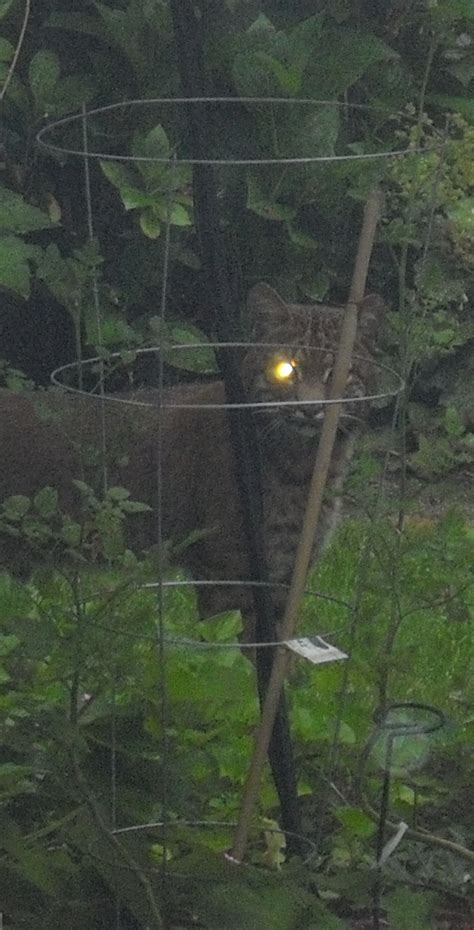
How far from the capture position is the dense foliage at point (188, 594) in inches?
62.1

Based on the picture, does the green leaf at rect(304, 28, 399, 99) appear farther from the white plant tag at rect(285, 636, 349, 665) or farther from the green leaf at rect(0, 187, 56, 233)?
the white plant tag at rect(285, 636, 349, 665)

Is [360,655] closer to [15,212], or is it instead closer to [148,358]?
[15,212]

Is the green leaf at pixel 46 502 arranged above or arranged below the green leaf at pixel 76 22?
below

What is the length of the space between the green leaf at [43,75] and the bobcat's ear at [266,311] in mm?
673

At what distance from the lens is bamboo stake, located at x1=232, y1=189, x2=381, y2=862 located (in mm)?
1659

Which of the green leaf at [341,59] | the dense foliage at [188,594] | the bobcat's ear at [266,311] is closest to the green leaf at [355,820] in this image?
the dense foliage at [188,594]

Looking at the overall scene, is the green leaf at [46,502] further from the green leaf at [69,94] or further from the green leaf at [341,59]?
the green leaf at [69,94]

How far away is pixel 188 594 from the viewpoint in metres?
3.67

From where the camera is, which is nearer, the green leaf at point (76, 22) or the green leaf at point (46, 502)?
the green leaf at point (46, 502)

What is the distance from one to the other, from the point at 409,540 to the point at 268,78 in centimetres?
103

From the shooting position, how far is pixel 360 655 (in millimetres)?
1914

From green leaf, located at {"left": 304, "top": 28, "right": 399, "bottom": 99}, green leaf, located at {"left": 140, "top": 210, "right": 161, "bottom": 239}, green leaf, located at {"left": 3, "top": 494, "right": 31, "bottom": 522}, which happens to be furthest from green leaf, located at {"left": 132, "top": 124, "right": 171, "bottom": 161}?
green leaf, located at {"left": 3, "top": 494, "right": 31, "bottom": 522}

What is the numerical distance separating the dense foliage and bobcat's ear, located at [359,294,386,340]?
0.23 metres

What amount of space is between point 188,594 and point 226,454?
45 cm
